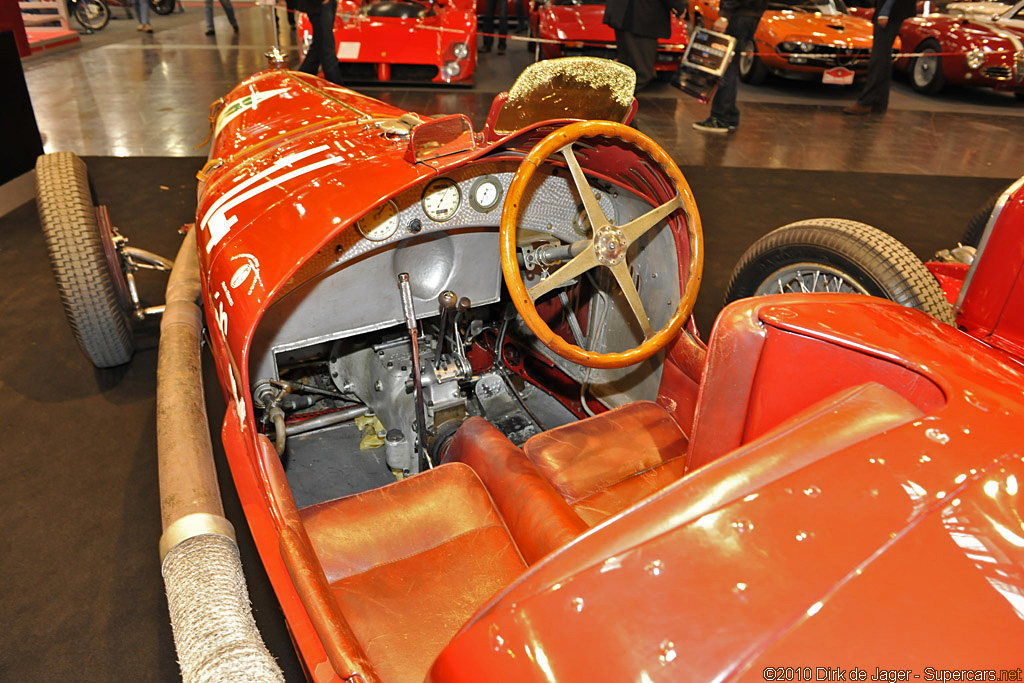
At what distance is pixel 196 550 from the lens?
162 centimetres

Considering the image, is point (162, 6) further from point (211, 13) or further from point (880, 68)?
point (880, 68)

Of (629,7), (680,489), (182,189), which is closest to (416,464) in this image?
(680,489)

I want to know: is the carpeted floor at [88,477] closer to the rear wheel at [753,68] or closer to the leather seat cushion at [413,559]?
the leather seat cushion at [413,559]

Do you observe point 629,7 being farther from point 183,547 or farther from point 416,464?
point 183,547

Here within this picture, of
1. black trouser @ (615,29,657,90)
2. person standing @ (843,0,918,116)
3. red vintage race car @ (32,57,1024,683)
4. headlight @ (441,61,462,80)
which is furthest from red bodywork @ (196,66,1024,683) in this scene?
person standing @ (843,0,918,116)

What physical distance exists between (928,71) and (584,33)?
16.7 feet

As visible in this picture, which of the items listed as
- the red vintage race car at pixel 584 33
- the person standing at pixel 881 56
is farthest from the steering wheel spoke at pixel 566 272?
the person standing at pixel 881 56

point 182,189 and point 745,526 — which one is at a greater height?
point 745,526

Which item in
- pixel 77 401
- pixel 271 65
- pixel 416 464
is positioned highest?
pixel 271 65

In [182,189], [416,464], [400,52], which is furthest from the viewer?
[400,52]

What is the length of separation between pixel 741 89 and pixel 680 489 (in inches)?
395

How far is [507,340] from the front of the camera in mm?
3033

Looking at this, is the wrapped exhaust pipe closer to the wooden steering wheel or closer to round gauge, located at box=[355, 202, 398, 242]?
round gauge, located at box=[355, 202, 398, 242]

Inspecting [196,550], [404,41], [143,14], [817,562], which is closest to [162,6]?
[143,14]
